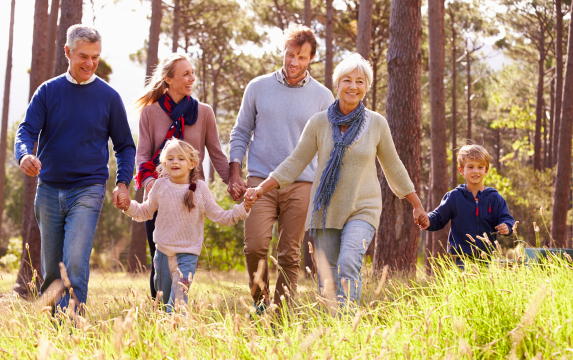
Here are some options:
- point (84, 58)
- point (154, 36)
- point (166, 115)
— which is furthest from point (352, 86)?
point (154, 36)

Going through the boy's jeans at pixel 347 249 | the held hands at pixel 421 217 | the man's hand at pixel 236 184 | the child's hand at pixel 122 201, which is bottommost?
the boy's jeans at pixel 347 249

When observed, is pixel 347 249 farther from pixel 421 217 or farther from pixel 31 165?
pixel 31 165

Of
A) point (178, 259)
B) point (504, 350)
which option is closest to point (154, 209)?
point (178, 259)

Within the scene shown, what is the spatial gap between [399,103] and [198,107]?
365 centimetres

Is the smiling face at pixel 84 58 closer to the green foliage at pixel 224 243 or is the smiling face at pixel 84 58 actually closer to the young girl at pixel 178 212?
the young girl at pixel 178 212

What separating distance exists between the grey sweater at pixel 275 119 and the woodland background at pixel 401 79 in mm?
1148

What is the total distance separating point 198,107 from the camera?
468 cm

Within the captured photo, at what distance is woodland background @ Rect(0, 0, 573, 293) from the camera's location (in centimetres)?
761

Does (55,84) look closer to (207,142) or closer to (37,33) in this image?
(207,142)

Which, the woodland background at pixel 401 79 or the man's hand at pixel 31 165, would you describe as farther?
the woodland background at pixel 401 79

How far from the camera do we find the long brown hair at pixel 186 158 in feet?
13.7

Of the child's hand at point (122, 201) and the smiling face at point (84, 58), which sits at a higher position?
the smiling face at point (84, 58)

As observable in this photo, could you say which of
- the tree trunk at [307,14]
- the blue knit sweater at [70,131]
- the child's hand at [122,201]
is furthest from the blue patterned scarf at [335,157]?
the tree trunk at [307,14]

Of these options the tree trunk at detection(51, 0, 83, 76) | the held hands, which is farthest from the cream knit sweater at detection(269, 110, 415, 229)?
the tree trunk at detection(51, 0, 83, 76)
